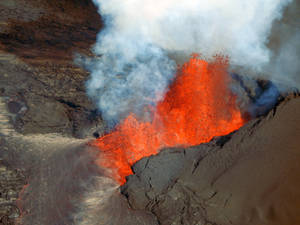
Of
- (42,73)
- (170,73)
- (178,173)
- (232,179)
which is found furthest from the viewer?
(42,73)

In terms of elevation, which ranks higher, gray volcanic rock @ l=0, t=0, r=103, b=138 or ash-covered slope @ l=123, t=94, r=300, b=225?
gray volcanic rock @ l=0, t=0, r=103, b=138

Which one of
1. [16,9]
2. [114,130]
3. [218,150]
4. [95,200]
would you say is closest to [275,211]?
[218,150]

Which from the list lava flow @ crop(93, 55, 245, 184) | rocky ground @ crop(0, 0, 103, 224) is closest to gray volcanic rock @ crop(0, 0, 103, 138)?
rocky ground @ crop(0, 0, 103, 224)

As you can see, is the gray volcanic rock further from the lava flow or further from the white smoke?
the lava flow

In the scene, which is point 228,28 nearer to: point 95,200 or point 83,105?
point 83,105

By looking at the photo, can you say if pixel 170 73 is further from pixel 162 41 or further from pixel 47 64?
pixel 47 64

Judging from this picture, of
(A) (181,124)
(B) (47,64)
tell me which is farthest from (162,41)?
(A) (181,124)
